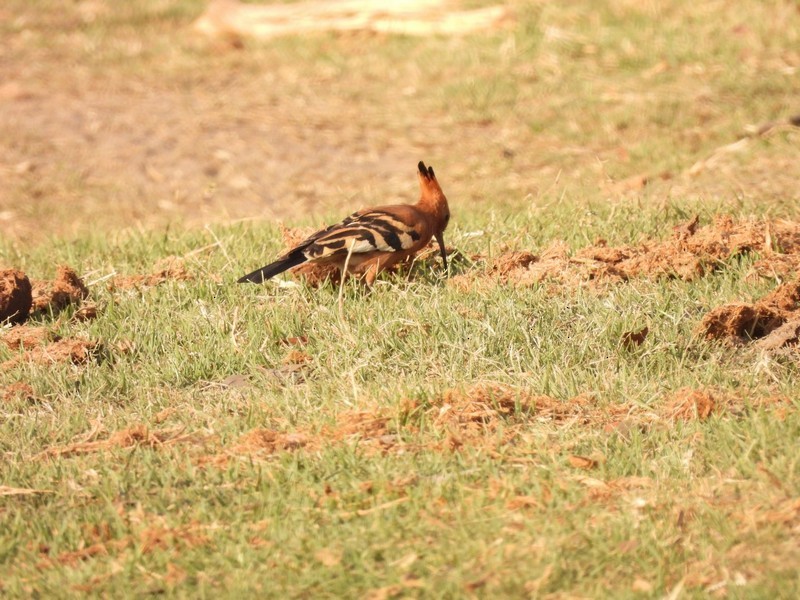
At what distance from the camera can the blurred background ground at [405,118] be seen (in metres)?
9.32

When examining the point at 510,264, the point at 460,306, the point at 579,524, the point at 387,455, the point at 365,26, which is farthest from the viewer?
the point at 365,26

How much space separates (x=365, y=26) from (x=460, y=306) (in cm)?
851

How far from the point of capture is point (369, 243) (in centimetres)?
589

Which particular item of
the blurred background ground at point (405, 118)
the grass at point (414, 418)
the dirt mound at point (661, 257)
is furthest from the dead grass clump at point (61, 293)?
the blurred background ground at point (405, 118)

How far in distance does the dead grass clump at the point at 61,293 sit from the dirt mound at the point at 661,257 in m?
2.14

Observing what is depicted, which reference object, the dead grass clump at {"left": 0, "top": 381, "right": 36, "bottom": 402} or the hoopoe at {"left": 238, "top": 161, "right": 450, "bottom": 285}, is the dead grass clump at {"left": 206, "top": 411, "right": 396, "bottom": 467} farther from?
the hoopoe at {"left": 238, "top": 161, "right": 450, "bottom": 285}

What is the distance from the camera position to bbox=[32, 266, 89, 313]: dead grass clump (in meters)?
5.94

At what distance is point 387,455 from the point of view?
4.30m

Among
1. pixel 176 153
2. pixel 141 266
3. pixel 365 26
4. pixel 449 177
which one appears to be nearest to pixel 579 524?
pixel 141 266

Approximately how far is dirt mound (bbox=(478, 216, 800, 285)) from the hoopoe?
430 mm

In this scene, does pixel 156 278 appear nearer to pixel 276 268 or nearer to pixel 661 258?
pixel 276 268

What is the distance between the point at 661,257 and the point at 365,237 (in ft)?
4.94

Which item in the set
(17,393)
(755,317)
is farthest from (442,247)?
(17,393)

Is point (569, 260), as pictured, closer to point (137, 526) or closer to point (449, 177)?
point (137, 526)
